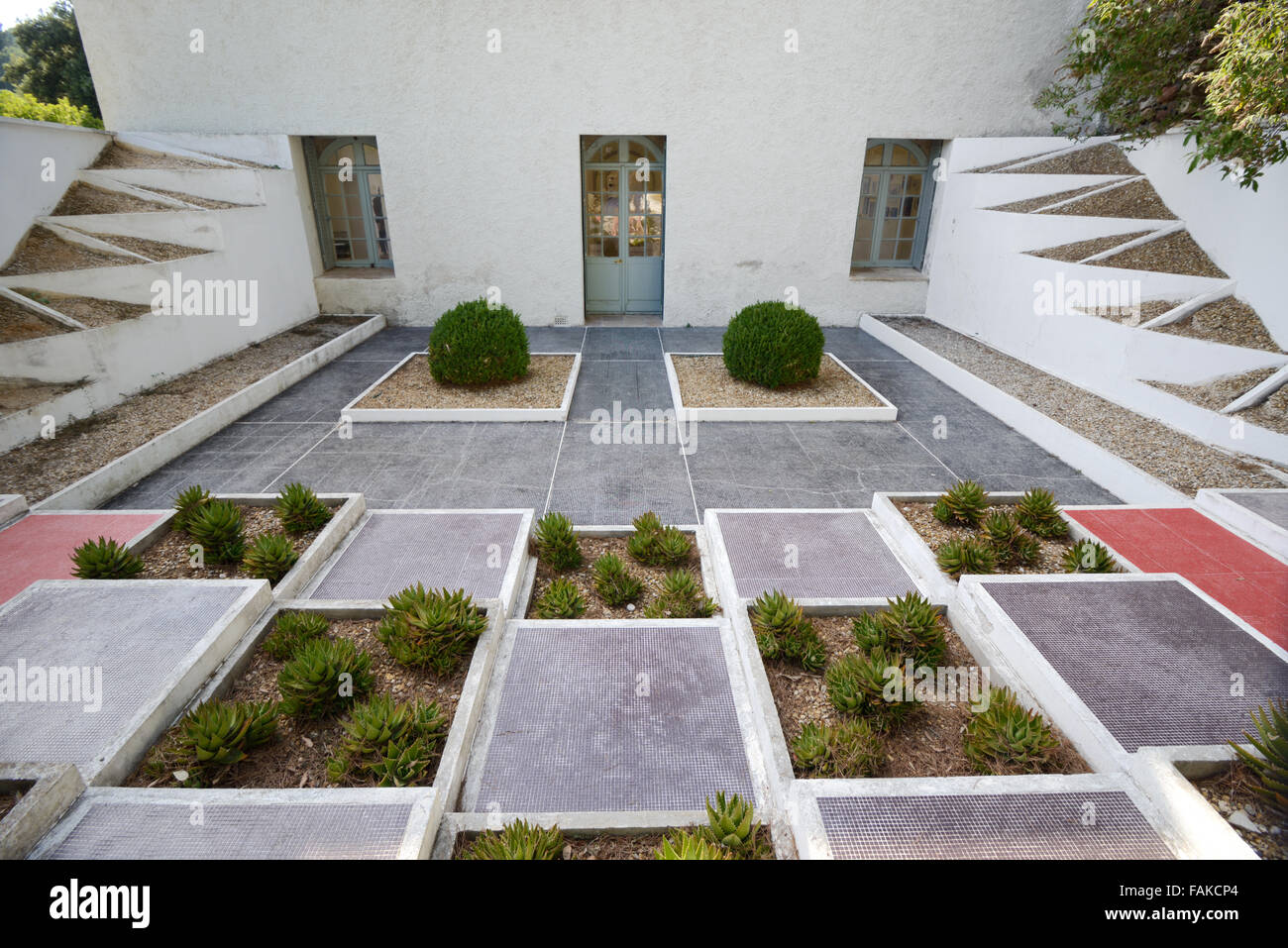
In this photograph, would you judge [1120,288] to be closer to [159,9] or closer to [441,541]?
[441,541]

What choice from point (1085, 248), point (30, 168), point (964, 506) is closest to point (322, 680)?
point (964, 506)

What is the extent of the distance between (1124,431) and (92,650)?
356 inches

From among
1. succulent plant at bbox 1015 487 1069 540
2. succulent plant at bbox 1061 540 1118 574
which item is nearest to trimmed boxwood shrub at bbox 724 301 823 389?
succulent plant at bbox 1015 487 1069 540

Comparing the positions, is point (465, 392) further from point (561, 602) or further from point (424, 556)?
point (561, 602)

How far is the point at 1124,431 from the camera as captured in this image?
6.56 m

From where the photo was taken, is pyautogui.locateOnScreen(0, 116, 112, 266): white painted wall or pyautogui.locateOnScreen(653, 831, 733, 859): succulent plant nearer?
pyautogui.locateOnScreen(653, 831, 733, 859): succulent plant

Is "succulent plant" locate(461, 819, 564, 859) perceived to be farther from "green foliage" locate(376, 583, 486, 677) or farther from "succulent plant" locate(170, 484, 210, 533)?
"succulent plant" locate(170, 484, 210, 533)

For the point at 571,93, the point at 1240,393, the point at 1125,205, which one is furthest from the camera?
the point at 571,93

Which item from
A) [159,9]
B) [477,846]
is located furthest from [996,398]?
[159,9]

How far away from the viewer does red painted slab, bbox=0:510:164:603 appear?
14.3 ft

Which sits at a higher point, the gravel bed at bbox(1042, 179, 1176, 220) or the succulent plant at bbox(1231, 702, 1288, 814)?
the gravel bed at bbox(1042, 179, 1176, 220)

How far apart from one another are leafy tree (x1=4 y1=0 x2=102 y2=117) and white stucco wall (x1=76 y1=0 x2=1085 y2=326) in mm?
15080

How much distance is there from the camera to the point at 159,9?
10172 millimetres
